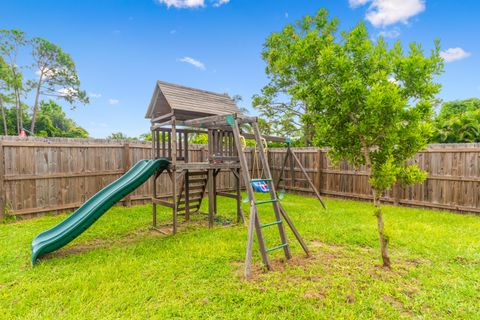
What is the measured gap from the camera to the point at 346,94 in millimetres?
3137

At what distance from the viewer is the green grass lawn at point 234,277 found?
2404 mm

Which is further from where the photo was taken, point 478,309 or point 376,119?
point 376,119

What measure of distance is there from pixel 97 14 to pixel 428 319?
16.7 meters

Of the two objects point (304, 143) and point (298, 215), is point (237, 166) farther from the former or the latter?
point (304, 143)

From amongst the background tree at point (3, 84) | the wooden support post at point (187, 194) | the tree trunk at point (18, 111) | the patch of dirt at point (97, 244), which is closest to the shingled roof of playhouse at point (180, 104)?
the wooden support post at point (187, 194)

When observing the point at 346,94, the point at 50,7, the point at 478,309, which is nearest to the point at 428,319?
the point at 478,309

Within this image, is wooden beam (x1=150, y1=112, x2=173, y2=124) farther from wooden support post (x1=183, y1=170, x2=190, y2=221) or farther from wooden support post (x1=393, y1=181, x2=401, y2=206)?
wooden support post (x1=393, y1=181, x2=401, y2=206)

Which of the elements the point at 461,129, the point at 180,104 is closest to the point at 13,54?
the point at 180,104

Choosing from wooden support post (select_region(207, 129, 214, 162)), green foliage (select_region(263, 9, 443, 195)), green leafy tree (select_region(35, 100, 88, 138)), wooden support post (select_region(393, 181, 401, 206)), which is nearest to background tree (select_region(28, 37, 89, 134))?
green leafy tree (select_region(35, 100, 88, 138))

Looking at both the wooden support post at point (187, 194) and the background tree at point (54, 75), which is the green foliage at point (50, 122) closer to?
the background tree at point (54, 75)

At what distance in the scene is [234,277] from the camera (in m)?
3.02

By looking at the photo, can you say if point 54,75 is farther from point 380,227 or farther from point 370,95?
point 380,227

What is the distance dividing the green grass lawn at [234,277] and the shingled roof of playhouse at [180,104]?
253 cm

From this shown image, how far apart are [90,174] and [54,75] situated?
726 inches
